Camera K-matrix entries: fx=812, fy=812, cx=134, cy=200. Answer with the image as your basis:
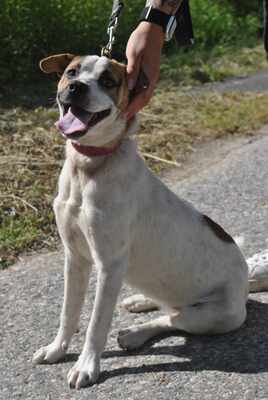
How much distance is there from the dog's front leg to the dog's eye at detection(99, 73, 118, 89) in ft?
2.46

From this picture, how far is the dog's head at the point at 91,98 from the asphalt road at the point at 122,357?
3.38 feet

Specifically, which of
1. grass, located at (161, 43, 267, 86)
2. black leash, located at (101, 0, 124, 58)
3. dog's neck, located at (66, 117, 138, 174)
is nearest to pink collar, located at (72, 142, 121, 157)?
dog's neck, located at (66, 117, 138, 174)

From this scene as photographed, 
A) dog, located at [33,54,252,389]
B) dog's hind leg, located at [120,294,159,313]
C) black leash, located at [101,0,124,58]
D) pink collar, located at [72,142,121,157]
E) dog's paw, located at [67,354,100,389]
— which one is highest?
black leash, located at [101,0,124,58]

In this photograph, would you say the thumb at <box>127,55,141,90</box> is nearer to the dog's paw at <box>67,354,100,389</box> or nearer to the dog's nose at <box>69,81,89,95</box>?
the dog's nose at <box>69,81,89,95</box>

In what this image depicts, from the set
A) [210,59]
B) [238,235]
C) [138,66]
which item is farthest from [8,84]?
[138,66]

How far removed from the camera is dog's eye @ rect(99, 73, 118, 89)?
131 inches

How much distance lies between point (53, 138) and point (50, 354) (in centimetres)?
349

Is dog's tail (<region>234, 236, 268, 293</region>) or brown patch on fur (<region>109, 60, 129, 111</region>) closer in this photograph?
brown patch on fur (<region>109, 60, 129, 111</region>)

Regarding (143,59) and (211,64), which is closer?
(143,59)

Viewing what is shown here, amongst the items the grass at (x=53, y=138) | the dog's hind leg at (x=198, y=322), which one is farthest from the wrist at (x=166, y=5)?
the grass at (x=53, y=138)

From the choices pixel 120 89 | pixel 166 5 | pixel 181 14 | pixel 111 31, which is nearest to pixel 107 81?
pixel 120 89

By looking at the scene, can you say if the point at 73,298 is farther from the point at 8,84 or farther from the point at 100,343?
the point at 8,84

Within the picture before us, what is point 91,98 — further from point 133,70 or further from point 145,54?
point 145,54

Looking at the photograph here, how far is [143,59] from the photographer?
3674mm
